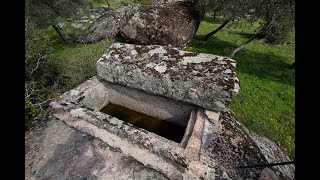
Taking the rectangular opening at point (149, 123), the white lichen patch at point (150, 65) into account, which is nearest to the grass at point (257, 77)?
the rectangular opening at point (149, 123)

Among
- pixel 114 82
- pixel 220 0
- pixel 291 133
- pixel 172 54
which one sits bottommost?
pixel 291 133

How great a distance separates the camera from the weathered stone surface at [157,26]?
1354cm

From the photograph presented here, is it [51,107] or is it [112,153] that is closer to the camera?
[112,153]

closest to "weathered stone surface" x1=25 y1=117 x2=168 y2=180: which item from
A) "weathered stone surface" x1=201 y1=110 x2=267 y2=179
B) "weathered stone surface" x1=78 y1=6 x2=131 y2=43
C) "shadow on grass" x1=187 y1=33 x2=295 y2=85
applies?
"weathered stone surface" x1=201 y1=110 x2=267 y2=179

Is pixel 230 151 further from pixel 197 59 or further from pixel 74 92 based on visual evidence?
pixel 74 92

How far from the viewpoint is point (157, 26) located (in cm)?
1358

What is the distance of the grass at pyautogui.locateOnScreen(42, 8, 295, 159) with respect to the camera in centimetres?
878

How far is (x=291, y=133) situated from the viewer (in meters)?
8.58

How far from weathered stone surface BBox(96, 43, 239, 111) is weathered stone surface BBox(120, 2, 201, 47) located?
5282 millimetres

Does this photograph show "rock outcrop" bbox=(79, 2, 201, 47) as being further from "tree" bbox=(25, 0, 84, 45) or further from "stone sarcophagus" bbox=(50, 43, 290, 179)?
"stone sarcophagus" bbox=(50, 43, 290, 179)

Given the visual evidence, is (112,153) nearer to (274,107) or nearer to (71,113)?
(71,113)
